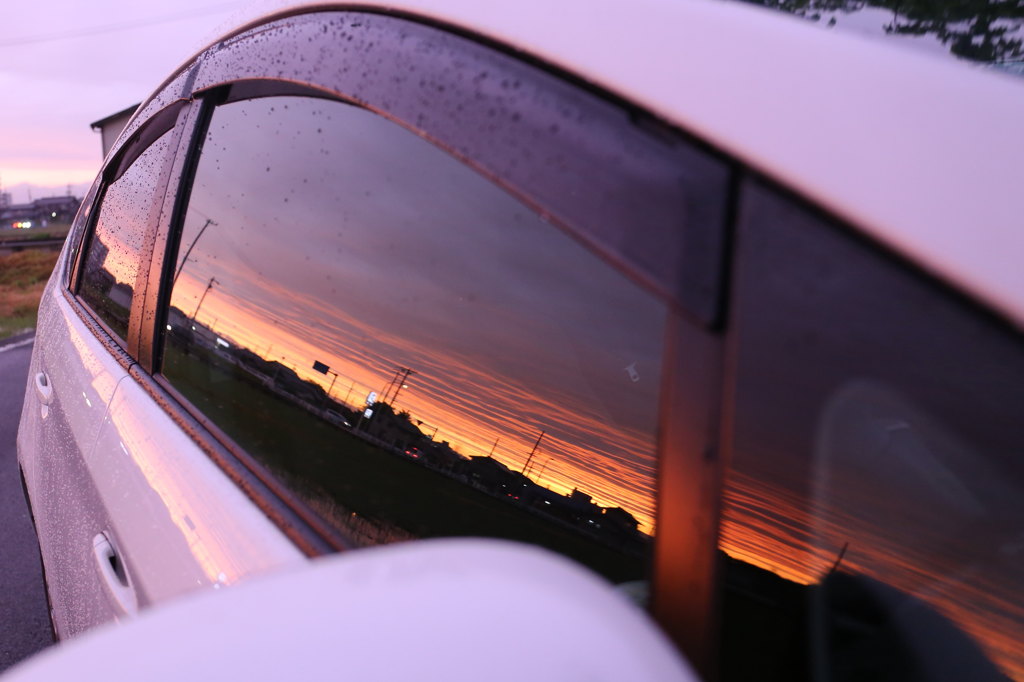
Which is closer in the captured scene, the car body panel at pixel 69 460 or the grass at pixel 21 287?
the car body panel at pixel 69 460

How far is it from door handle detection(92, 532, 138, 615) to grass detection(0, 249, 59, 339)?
1255cm

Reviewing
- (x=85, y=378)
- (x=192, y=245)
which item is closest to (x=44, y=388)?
(x=85, y=378)

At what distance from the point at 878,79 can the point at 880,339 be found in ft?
0.83

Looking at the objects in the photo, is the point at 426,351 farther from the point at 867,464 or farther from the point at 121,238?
the point at 121,238

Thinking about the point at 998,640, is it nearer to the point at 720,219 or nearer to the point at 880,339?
the point at 880,339

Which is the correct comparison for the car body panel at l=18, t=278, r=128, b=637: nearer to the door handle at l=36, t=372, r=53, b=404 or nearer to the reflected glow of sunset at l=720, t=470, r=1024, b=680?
the door handle at l=36, t=372, r=53, b=404

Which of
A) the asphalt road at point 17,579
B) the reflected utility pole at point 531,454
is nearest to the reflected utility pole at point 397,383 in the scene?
the reflected utility pole at point 531,454

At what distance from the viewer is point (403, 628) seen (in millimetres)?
581

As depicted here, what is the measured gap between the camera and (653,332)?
81 cm

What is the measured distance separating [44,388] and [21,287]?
1357 inches

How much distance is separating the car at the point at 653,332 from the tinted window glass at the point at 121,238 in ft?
2.82

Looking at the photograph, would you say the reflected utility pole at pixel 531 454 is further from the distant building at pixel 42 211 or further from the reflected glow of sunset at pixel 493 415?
the distant building at pixel 42 211

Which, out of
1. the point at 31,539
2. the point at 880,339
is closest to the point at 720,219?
the point at 880,339

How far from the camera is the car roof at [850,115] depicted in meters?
0.63
